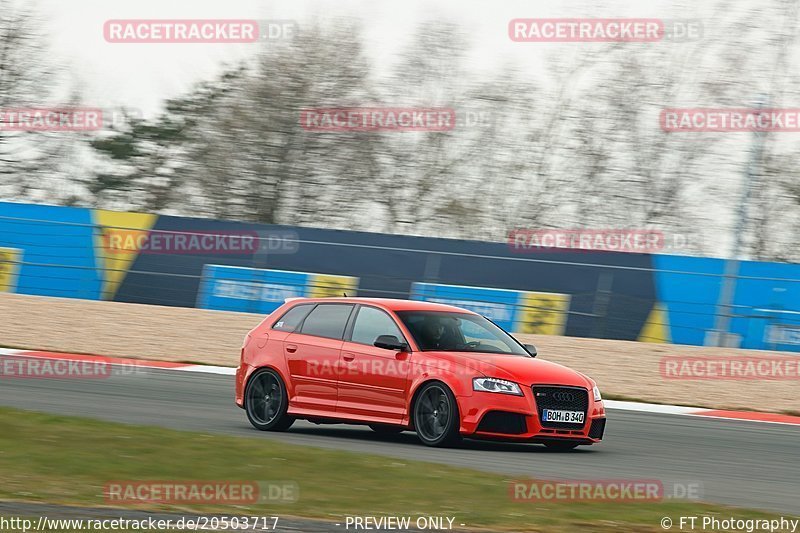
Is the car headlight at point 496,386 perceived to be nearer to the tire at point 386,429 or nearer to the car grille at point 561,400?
the car grille at point 561,400


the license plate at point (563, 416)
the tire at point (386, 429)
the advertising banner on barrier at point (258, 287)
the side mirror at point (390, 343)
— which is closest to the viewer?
the license plate at point (563, 416)

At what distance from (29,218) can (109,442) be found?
56.3 feet

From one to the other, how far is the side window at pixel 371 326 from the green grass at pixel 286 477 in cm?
184

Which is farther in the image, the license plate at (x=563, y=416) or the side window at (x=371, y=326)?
the side window at (x=371, y=326)

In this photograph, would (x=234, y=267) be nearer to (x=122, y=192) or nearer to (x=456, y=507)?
(x=122, y=192)

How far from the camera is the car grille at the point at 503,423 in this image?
11320mm

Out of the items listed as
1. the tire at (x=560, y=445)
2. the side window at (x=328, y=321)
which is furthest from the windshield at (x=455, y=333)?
the tire at (x=560, y=445)

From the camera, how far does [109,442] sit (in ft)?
33.3

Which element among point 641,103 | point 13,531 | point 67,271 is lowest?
point 13,531

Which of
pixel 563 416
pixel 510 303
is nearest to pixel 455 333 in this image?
pixel 563 416

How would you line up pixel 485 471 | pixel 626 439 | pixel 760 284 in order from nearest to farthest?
pixel 485 471, pixel 626 439, pixel 760 284

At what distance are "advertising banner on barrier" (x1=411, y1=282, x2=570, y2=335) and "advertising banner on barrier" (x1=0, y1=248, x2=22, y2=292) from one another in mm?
8285

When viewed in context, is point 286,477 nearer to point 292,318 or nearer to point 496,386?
point 496,386

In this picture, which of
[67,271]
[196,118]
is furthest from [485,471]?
[196,118]
